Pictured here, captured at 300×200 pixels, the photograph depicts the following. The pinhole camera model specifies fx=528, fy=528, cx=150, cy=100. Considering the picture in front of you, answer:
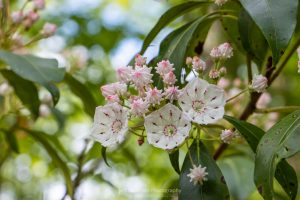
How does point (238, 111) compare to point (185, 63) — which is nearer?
point (185, 63)

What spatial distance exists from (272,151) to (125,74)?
323 mm

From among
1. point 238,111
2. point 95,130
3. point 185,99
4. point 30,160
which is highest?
point 185,99

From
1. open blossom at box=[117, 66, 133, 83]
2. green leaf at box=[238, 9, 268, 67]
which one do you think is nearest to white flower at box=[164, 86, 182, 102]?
open blossom at box=[117, 66, 133, 83]

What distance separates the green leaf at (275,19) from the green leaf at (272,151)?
0.41ft

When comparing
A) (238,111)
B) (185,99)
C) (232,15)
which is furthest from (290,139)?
(238,111)

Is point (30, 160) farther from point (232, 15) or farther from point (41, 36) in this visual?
point (232, 15)

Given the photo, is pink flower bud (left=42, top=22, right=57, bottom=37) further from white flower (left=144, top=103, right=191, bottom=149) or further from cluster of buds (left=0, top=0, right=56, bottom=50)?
white flower (left=144, top=103, right=191, bottom=149)

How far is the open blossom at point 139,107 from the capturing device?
916 millimetres

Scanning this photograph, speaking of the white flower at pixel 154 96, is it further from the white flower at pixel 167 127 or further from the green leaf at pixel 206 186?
the green leaf at pixel 206 186

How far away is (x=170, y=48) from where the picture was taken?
1.18 metres

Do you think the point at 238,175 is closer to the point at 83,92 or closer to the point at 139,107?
the point at 83,92

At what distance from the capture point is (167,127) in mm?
905

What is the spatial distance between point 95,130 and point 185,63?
0.28 metres

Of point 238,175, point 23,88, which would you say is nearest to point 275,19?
point 238,175
